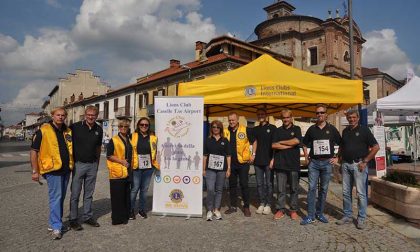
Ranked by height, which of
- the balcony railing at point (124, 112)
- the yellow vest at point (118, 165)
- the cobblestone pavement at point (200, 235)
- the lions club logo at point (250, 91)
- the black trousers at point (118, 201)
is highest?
the balcony railing at point (124, 112)

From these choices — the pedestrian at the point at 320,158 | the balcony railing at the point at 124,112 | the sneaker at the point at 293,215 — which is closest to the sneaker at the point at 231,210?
the sneaker at the point at 293,215

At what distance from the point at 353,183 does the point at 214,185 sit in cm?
244

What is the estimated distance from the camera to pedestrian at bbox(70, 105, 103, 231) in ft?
17.6

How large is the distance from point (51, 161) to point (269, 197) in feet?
13.6

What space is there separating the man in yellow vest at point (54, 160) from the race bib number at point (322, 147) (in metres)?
4.08

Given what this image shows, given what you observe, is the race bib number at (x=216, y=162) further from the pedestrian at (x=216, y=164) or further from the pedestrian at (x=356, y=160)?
the pedestrian at (x=356, y=160)

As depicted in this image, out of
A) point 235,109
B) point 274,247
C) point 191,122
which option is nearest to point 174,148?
point 191,122

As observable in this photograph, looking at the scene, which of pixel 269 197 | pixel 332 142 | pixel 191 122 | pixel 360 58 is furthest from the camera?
pixel 360 58

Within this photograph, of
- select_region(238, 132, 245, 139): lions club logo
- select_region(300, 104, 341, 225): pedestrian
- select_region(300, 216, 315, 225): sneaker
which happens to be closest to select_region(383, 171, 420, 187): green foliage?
select_region(300, 104, 341, 225): pedestrian

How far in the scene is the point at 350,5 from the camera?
10.7 meters

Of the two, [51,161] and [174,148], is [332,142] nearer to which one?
[174,148]

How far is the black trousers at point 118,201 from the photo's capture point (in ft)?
18.6

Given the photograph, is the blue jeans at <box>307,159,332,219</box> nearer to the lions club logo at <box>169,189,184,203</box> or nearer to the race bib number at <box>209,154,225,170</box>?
the race bib number at <box>209,154,225,170</box>

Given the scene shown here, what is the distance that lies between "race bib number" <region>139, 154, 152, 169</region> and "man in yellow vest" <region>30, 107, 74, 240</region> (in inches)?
46.9
